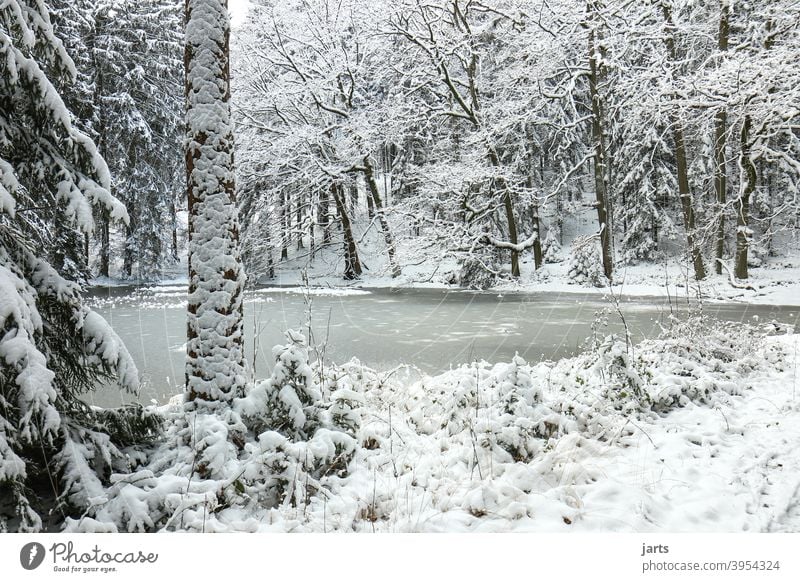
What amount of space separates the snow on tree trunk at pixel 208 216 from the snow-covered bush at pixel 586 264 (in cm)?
1546

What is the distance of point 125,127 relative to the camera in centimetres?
1195

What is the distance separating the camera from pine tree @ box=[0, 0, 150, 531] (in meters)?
2.53

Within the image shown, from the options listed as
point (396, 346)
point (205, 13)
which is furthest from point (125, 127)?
point (205, 13)

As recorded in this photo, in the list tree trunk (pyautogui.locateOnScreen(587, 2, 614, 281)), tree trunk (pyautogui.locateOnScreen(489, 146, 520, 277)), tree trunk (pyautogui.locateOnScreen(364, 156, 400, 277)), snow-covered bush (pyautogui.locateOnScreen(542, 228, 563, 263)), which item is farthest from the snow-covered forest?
snow-covered bush (pyautogui.locateOnScreen(542, 228, 563, 263))

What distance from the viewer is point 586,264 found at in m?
18.1

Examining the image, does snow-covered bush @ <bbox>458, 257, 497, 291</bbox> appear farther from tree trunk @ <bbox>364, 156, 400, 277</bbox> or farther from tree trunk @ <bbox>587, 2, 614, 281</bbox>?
tree trunk @ <bbox>587, 2, 614, 281</bbox>

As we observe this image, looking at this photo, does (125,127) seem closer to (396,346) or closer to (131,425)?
(396,346)

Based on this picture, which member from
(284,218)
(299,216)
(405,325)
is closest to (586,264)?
(405,325)

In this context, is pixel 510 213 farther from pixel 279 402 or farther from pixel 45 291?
pixel 45 291

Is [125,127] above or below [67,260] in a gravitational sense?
above

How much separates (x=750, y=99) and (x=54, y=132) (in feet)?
28.4

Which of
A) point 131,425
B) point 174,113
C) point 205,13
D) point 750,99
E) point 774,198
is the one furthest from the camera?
point 774,198

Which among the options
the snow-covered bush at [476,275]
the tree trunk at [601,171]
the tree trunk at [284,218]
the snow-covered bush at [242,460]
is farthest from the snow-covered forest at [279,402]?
the snow-covered bush at [476,275]

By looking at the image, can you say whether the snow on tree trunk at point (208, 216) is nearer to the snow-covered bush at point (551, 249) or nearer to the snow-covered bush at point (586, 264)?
the snow-covered bush at point (586, 264)
